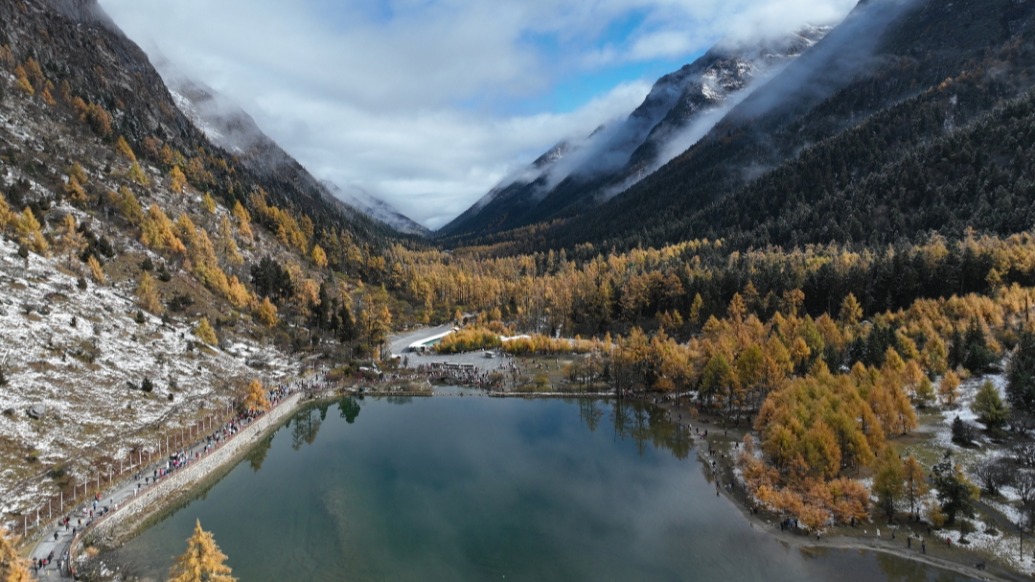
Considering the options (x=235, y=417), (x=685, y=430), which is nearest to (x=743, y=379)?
(x=685, y=430)

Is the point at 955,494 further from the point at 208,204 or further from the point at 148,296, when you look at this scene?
the point at 208,204

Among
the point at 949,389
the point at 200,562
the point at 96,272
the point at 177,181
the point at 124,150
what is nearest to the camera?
the point at 200,562

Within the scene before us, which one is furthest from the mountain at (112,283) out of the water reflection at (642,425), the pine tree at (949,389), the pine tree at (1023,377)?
the pine tree at (1023,377)

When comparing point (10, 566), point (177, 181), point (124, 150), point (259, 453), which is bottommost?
point (259, 453)

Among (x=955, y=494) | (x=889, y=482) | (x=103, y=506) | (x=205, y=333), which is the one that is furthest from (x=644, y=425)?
(x=205, y=333)

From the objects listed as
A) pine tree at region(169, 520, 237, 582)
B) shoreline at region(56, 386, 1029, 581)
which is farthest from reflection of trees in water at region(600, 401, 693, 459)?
pine tree at region(169, 520, 237, 582)

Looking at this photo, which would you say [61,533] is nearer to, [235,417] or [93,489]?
[93,489]
